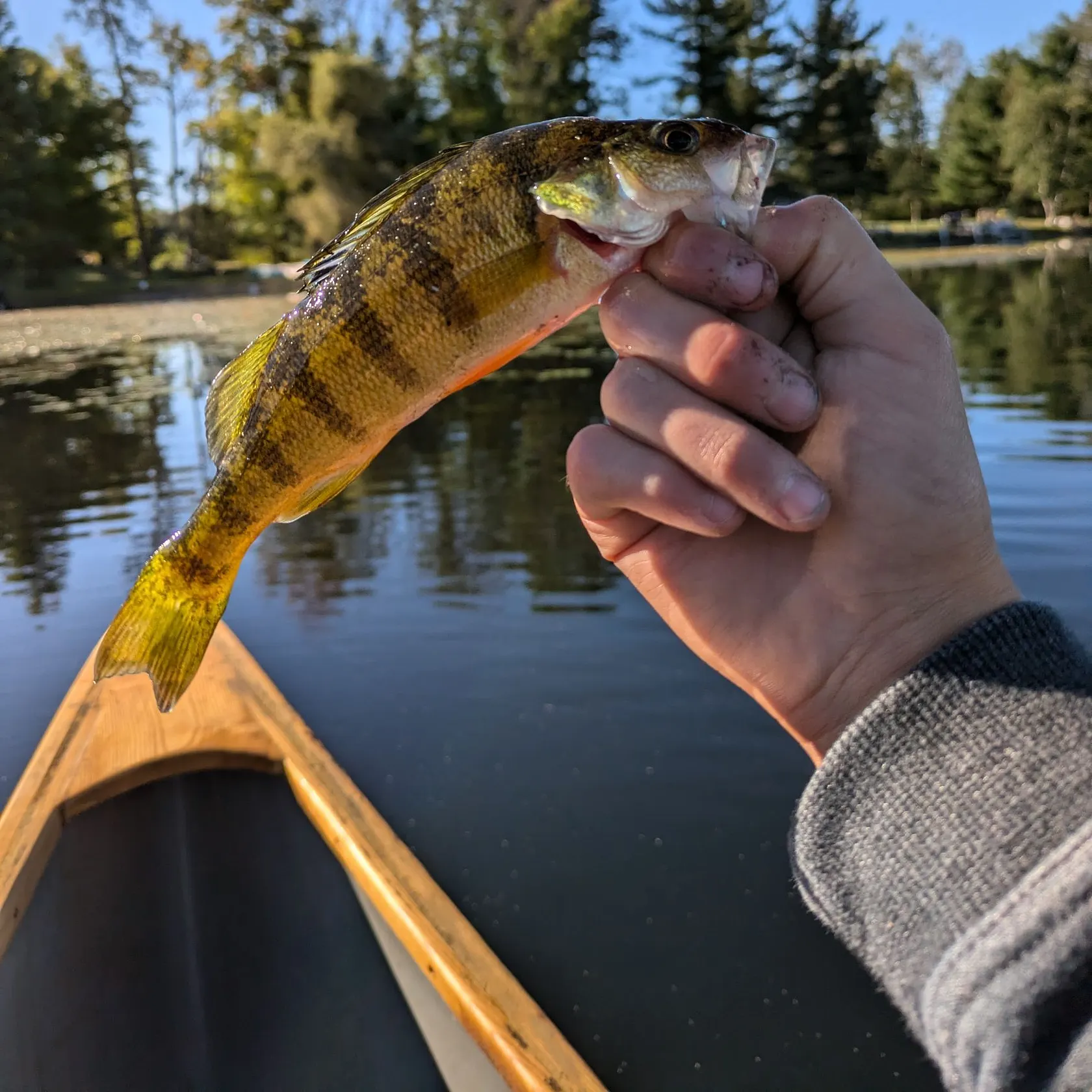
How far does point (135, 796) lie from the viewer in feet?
10.6

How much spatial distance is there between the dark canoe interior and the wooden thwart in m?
0.11

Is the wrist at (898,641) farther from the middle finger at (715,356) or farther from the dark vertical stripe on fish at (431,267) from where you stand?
the dark vertical stripe on fish at (431,267)

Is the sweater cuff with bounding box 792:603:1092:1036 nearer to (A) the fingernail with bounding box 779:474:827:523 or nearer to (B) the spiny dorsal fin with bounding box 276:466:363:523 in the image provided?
(A) the fingernail with bounding box 779:474:827:523

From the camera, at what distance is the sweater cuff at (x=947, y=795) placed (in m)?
1.25

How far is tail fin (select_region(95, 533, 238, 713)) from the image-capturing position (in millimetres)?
1963

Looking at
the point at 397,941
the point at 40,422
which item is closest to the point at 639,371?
the point at 397,941

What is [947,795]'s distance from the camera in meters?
1.34

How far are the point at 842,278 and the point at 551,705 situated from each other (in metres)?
3.27

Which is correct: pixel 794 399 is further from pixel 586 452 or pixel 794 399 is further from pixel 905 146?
pixel 905 146

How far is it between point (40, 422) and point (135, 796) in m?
11.8

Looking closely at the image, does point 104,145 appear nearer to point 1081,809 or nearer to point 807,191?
point 807,191

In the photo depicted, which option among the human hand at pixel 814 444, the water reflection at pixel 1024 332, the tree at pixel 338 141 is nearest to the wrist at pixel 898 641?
the human hand at pixel 814 444

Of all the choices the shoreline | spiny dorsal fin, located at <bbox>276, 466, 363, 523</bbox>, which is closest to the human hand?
spiny dorsal fin, located at <bbox>276, 466, 363, 523</bbox>

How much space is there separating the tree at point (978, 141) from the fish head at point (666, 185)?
63444 millimetres
